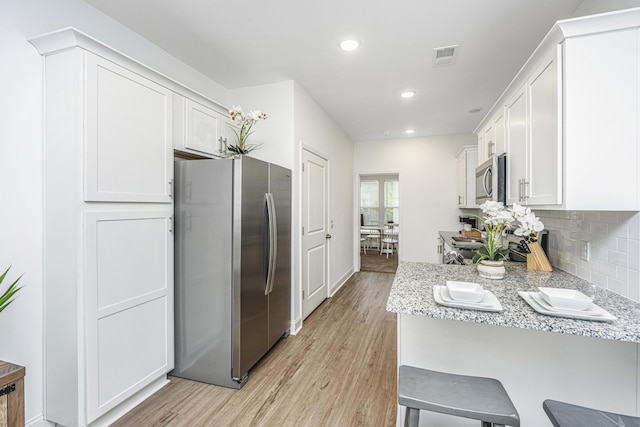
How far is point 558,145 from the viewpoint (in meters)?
1.40

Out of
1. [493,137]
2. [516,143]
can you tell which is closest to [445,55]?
[493,137]

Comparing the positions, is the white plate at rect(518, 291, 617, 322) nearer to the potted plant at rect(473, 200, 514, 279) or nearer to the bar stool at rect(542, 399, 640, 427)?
the bar stool at rect(542, 399, 640, 427)

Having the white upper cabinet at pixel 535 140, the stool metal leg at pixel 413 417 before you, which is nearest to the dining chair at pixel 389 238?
the white upper cabinet at pixel 535 140

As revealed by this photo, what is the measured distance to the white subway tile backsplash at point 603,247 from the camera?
1389mm

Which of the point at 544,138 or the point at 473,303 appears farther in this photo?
the point at 544,138

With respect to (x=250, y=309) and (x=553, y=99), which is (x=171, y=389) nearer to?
(x=250, y=309)

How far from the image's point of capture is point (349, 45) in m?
2.43

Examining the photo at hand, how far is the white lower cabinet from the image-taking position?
5.26ft

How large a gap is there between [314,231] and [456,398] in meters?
2.77

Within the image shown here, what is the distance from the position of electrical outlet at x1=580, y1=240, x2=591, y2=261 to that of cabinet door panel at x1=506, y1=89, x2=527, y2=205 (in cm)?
41

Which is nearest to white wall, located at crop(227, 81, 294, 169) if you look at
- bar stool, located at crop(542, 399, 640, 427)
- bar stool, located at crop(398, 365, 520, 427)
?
bar stool, located at crop(398, 365, 520, 427)

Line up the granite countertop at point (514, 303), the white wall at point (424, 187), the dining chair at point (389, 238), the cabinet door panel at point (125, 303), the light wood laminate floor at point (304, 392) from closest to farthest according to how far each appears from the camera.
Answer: the granite countertop at point (514, 303) < the cabinet door panel at point (125, 303) < the light wood laminate floor at point (304, 392) < the white wall at point (424, 187) < the dining chair at point (389, 238)

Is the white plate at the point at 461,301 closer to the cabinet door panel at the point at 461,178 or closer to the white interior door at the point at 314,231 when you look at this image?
the white interior door at the point at 314,231

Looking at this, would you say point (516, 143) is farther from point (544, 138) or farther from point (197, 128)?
point (197, 128)
